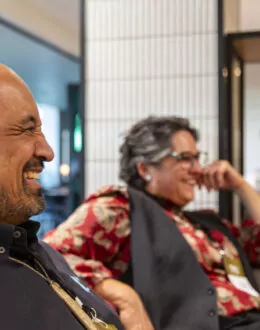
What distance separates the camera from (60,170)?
7.74 meters

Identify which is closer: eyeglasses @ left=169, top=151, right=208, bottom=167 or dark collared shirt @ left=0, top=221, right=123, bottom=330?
dark collared shirt @ left=0, top=221, right=123, bottom=330

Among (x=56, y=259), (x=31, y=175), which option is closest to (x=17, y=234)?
(x=31, y=175)

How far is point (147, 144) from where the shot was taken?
1.88m

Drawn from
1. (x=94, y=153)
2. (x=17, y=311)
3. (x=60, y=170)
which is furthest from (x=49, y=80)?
(x=17, y=311)

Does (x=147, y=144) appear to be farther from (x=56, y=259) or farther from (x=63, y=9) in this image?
(x=63, y=9)

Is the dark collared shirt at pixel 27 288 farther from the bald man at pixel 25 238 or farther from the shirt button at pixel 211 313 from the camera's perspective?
the shirt button at pixel 211 313

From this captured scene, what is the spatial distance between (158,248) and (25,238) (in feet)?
2.37

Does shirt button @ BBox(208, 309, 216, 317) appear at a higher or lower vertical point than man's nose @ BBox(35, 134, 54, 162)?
lower

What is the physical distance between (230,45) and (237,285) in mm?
1154

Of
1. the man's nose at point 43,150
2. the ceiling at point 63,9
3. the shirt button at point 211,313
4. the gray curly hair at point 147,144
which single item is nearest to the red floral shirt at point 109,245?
the shirt button at point 211,313

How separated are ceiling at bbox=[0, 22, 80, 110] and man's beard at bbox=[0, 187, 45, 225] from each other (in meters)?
3.72

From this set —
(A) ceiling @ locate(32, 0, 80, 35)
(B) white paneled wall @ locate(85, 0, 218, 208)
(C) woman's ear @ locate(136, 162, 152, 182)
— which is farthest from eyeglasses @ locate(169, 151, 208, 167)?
(A) ceiling @ locate(32, 0, 80, 35)

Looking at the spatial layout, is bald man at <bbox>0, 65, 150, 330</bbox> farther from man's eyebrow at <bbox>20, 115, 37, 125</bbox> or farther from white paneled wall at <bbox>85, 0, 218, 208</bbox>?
white paneled wall at <bbox>85, 0, 218, 208</bbox>

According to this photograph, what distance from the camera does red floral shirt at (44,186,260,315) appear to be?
147 cm
